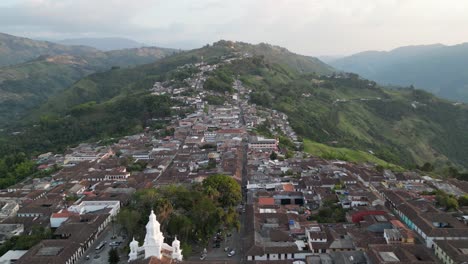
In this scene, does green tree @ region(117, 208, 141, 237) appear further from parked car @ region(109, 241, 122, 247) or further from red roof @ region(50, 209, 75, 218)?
red roof @ region(50, 209, 75, 218)

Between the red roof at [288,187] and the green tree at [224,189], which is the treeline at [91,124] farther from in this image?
the green tree at [224,189]

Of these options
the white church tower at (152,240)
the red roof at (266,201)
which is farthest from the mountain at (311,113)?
the white church tower at (152,240)

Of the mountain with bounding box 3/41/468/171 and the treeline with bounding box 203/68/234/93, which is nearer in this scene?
the mountain with bounding box 3/41/468/171

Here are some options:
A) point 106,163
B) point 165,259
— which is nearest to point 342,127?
point 106,163

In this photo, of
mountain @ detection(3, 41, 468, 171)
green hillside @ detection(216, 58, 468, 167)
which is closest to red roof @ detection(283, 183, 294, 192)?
mountain @ detection(3, 41, 468, 171)

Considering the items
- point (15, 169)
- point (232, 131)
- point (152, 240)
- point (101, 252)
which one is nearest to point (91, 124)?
point (15, 169)

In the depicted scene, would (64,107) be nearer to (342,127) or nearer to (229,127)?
(229,127)
